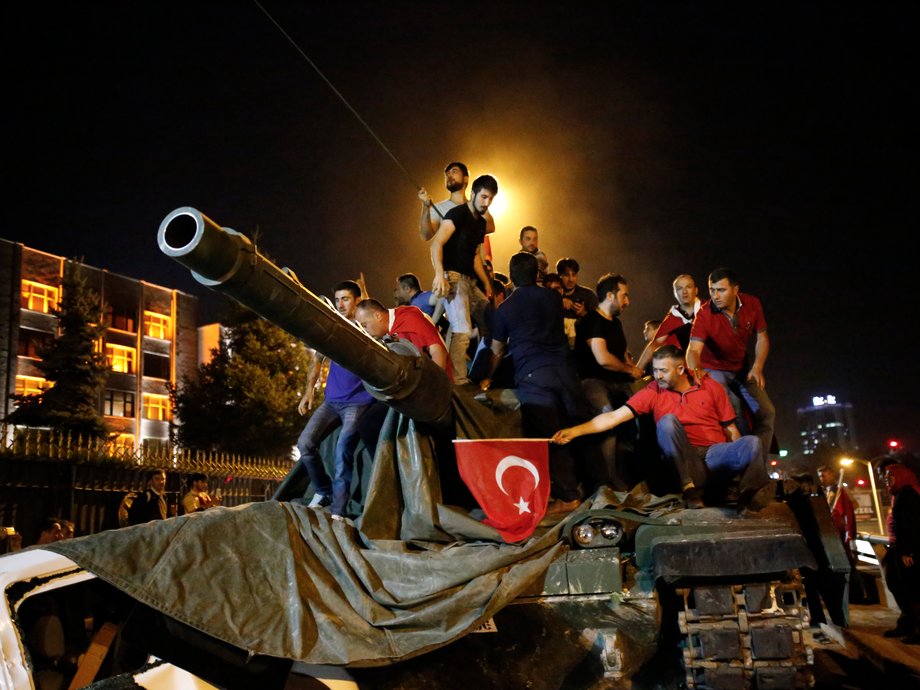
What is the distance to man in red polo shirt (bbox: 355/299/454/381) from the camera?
6430mm

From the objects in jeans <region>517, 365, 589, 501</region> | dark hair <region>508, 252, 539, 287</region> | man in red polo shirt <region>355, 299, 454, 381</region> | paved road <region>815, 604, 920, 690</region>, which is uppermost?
→ dark hair <region>508, 252, 539, 287</region>

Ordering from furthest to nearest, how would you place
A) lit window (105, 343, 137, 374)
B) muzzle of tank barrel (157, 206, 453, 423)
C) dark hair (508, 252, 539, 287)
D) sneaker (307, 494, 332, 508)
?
lit window (105, 343, 137, 374) → dark hair (508, 252, 539, 287) → sneaker (307, 494, 332, 508) → muzzle of tank barrel (157, 206, 453, 423)

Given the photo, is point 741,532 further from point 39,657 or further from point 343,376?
point 39,657

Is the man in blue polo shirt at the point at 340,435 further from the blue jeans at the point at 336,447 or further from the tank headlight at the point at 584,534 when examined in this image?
the tank headlight at the point at 584,534

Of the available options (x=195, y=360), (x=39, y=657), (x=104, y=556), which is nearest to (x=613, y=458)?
(x=104, y=556)

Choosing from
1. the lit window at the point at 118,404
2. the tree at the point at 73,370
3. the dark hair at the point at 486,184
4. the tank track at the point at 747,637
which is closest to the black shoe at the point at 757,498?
the tank track at the point at 747,637

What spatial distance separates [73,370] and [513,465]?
23.8 meters

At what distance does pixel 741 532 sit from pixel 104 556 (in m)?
3.37

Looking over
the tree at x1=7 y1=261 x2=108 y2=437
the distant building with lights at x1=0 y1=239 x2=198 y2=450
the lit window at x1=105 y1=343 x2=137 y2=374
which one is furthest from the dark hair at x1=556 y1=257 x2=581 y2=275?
the lit window at x1=105 y1=343 x2=137 y2=374

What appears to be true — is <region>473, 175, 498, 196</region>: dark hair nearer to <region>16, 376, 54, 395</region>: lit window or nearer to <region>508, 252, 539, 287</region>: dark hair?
<region>508, 252, 539, 287</region>: dark hair

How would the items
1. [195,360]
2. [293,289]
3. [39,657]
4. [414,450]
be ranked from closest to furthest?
[293,289], [39,657], [414,450], [195,360]

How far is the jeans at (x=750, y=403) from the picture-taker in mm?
6676

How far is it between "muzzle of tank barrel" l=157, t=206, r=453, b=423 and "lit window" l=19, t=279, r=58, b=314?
116 feet

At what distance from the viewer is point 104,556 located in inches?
167
